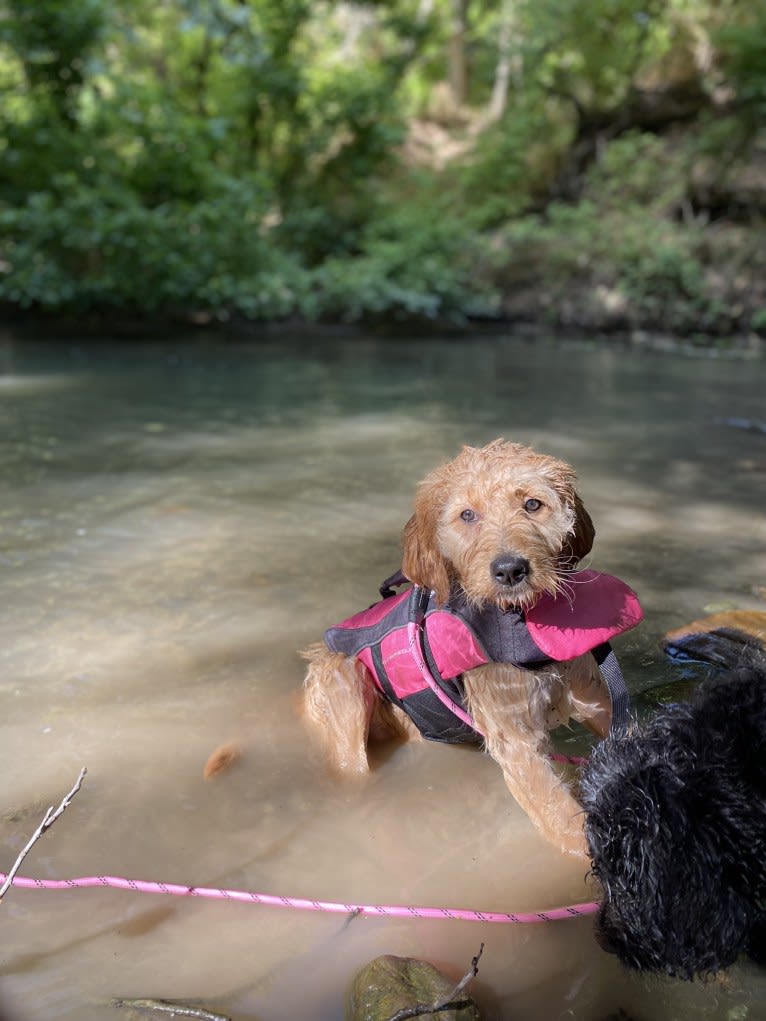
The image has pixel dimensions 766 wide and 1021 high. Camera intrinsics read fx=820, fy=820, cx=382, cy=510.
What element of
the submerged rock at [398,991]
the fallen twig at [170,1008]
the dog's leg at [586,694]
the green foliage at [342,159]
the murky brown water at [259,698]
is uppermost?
the green foliage at [342,159]

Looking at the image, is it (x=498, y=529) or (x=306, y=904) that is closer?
(x=306, y=904)

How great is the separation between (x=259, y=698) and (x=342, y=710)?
560mm

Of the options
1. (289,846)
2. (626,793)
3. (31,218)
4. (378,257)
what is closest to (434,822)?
(289,846)

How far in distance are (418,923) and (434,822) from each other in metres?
0.51

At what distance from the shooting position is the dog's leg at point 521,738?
8.89 ft

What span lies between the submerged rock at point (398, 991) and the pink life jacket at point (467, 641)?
3.14 feet

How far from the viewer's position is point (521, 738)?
110 inches

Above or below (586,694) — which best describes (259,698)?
below

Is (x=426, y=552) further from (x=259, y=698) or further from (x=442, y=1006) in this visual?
(x=442, y=1006)

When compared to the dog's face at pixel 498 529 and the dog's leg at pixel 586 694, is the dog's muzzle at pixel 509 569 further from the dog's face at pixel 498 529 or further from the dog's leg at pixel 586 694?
the dog's leg at pixel 586 694

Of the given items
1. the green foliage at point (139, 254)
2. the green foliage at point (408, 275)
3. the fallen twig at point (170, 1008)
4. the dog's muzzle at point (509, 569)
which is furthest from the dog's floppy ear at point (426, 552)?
the green foliage at point (408, 275)

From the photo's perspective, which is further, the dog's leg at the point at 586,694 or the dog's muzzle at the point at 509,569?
the dog's leg at the point at 586,694

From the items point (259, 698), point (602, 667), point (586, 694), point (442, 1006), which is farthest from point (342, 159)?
point (442, 1006)

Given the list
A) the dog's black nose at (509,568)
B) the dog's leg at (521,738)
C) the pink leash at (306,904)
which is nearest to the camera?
the pink leash at (306,904)
